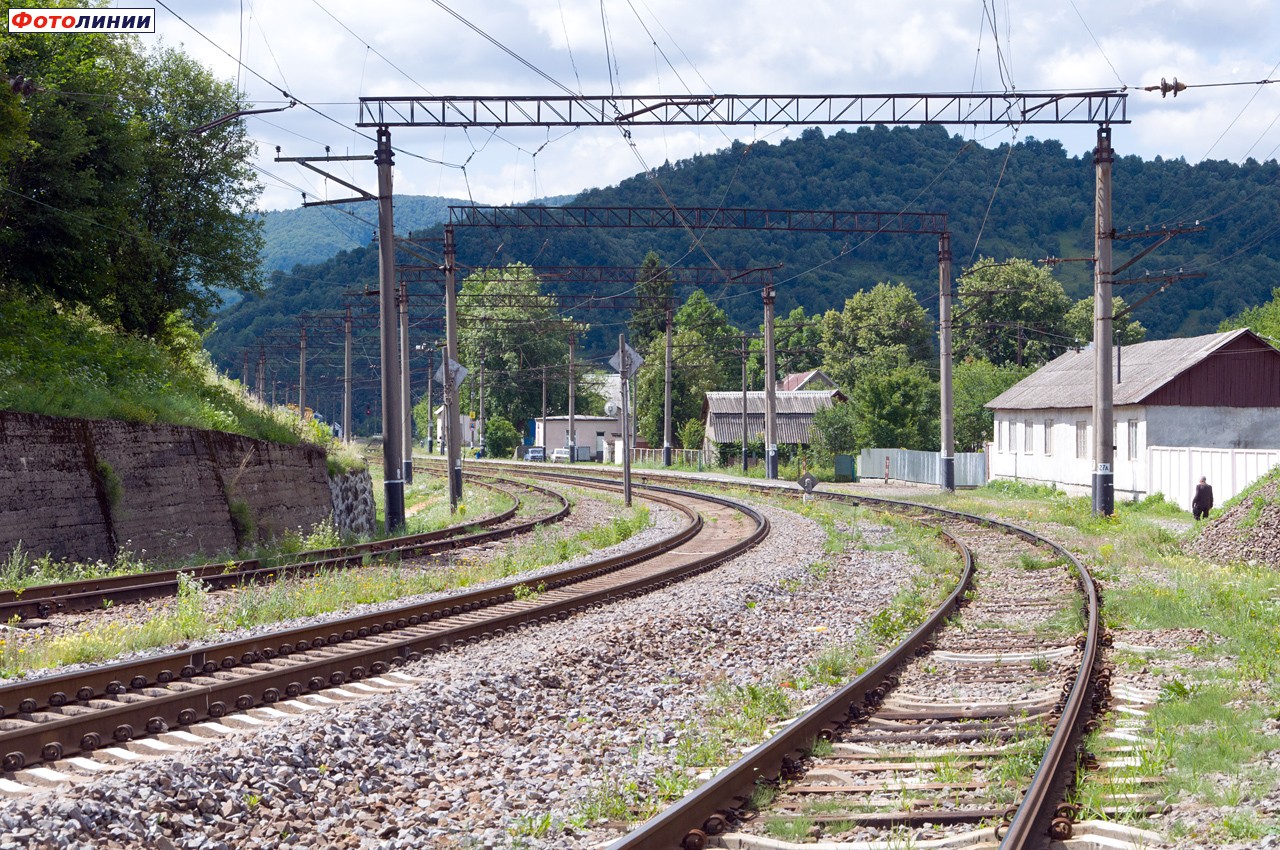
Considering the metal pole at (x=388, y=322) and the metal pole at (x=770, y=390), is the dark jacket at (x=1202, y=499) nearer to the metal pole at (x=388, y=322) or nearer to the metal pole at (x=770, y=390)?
the metal pole at (x=388, y=322)

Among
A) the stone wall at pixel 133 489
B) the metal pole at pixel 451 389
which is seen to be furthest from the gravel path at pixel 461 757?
the metal pole at pixel 451 389

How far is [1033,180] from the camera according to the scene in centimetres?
19838

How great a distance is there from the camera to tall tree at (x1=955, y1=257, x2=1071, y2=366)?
90875mm

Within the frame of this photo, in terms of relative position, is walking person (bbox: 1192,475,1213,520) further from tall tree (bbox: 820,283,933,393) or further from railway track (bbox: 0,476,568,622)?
tall tree (bbox: 820,283,933,393)

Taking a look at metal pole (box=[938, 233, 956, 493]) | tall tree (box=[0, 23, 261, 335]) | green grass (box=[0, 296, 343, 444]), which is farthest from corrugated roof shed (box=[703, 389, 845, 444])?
green grass (box=[0, 296, 343, 444])

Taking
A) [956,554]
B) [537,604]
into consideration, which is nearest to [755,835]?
[537,604]

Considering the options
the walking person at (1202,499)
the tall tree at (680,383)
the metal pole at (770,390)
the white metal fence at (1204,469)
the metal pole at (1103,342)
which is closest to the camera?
the walking person at (1202,499)

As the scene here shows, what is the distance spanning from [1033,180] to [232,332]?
135486mm

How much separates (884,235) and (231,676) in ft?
570

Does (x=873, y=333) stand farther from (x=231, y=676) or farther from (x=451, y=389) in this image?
(x=231, y=676)

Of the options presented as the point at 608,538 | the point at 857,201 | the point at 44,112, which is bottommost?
the point at 608,538

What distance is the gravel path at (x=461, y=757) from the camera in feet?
20.0

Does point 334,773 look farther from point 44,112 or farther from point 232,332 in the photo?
point 232,332

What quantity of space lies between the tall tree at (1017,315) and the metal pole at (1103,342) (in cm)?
6113
